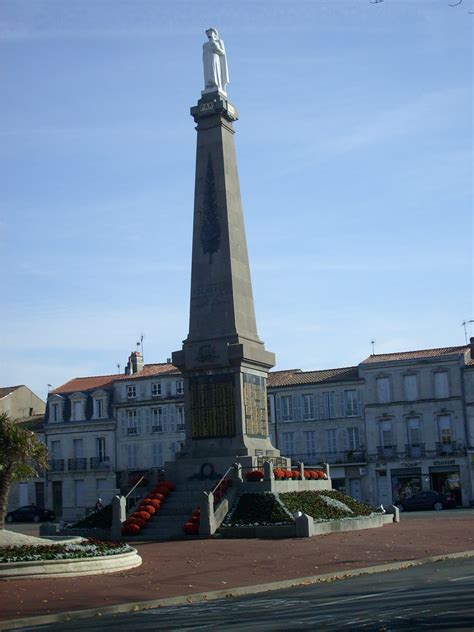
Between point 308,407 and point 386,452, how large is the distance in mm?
6715

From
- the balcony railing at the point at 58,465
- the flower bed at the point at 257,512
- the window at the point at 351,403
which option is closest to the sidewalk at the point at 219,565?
the flower bed at the point at 257,512

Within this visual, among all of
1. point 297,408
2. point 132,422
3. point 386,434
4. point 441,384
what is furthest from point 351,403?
point 132,422

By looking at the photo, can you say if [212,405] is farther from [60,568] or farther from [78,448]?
[78,448]

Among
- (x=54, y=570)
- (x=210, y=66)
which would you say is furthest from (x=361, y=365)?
(x=54, y=570)

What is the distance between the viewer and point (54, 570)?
18094mm

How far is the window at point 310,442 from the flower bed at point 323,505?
36030 millimetres

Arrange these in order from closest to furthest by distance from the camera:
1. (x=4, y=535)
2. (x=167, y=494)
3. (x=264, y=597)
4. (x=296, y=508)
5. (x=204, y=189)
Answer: (x=264, y=597) < (x=4, y=535) < (x=296, y=508) < (x=167, y=494) < (x=204, y=189)

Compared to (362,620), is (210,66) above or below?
above

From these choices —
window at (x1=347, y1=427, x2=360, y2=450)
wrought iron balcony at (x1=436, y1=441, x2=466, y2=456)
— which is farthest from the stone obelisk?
window at (x1=347, y1=427, x2=360, y2=450)

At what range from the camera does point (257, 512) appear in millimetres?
27812

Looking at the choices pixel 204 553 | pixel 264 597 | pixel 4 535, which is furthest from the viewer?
pixel 204 553

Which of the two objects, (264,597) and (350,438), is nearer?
(264,597)

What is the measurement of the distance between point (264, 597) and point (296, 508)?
1383 cm

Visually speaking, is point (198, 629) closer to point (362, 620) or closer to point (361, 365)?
point (362, 620)
